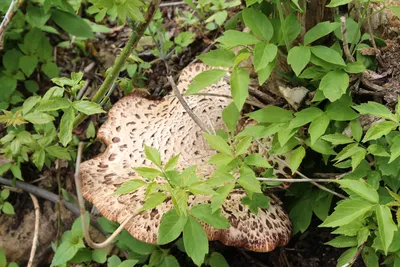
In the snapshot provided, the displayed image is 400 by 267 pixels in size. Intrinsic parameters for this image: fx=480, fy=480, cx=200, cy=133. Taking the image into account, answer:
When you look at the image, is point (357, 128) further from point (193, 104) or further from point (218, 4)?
point (218, 4)

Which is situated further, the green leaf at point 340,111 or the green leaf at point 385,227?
the green leaf at point 340,111

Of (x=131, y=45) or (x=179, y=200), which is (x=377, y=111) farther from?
(x=131, y=45)

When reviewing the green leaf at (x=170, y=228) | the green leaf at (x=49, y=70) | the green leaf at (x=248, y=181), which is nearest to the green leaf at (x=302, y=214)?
the green leaf at (x=248, y=181)

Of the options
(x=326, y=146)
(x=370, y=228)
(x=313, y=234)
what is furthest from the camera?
(x=313, y=234)

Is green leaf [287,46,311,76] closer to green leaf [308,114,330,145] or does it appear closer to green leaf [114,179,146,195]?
green leaf [308,114,330,145]

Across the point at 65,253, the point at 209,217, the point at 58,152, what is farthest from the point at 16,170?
the point at 209,217

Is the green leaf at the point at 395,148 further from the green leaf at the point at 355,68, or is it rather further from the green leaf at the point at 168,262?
the green leaf at the point at 168,262

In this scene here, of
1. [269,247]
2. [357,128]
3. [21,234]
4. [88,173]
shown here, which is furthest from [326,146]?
[21,234]
